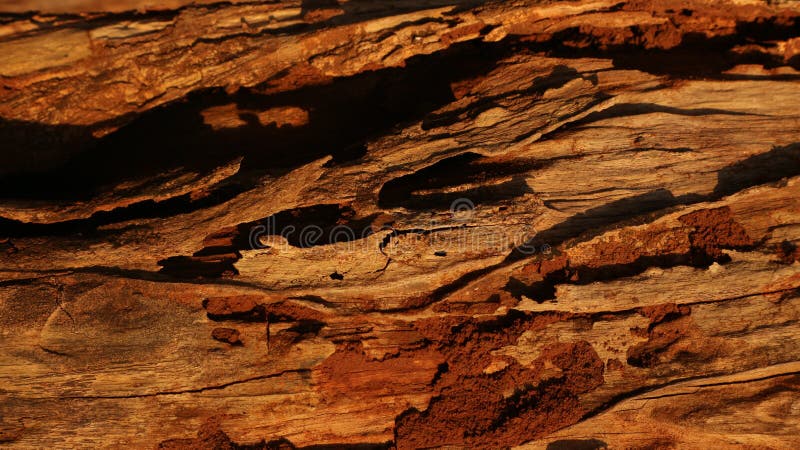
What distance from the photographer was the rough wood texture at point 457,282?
388 centimetres

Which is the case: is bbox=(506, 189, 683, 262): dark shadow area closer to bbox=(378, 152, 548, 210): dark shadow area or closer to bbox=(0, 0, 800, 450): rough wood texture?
bbox=(0, 0, 800, 450): rough wood texture

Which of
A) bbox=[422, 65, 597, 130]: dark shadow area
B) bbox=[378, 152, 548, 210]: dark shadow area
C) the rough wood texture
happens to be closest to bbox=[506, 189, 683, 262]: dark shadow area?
the rough wood texture

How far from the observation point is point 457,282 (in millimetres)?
4016

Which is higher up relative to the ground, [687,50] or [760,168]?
[687,50]

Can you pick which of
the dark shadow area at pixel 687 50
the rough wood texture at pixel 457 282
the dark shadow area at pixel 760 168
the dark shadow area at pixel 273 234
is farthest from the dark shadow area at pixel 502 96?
the dark shadow area at pixel 760 168

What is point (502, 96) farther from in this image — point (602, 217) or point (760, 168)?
point (760, 168)

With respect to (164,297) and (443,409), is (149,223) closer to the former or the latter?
(164,297)

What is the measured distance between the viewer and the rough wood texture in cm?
388

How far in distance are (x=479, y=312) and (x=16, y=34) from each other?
434 centimetres

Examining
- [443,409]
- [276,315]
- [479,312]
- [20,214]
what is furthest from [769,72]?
[20,214]

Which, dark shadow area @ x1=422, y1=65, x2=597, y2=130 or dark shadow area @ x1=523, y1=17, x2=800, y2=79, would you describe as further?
dark shadow area @ x1=523, y1=17, x2=800, y2=79

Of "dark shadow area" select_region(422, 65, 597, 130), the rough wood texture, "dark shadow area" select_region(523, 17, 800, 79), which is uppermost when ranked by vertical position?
"dark shadow area" select_region(523, 17, 800, 79)

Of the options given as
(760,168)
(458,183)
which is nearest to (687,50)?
(760,168)

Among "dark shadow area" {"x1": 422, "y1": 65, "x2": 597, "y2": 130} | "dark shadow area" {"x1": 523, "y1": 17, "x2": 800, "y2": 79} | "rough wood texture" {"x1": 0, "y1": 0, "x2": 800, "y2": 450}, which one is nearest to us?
"rough wood texture" {"x1": 0, "y1": 0, "x2": 800, "y2": 450}
